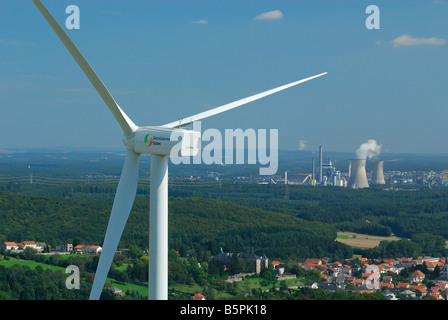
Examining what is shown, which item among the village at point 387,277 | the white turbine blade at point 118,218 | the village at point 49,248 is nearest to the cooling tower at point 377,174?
the village at point 387,277

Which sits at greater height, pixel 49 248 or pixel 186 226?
pixel 186 226

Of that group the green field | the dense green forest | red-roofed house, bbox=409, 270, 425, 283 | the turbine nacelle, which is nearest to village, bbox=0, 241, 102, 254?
the dense green forest

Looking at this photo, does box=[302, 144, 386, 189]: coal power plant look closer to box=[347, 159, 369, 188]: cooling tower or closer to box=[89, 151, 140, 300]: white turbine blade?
box=[347, 159, 369, 188]: cooling tower

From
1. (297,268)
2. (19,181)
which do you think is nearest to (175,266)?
(297,268)

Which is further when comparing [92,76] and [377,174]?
[377,174]

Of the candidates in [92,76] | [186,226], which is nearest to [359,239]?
[186,226]

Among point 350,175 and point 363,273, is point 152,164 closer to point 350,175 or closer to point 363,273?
point 363,273

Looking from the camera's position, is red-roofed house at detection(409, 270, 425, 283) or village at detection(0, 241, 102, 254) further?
village at detection(0, 241, 102, 254)
